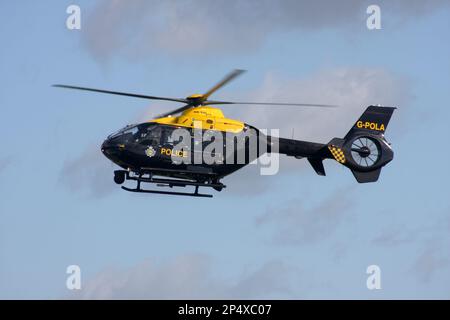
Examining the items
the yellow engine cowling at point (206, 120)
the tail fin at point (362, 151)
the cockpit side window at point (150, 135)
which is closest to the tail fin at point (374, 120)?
the tail fin at point (362, 151)

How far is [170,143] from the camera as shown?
163 feet

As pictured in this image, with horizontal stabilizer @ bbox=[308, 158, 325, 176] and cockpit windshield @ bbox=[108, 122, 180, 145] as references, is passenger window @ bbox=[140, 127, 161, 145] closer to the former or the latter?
cockpit windshield @ bbox=[108, 122, 180, 145]

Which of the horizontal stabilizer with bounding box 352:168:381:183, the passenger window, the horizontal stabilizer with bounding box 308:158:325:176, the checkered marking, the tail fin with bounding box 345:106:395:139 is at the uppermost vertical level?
the tail fin with bounding box 345:106:395:139

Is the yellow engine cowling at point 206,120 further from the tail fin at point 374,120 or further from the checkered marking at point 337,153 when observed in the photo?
the tail fin at point 374,120

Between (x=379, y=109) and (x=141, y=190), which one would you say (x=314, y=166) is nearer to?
(x=379, y=109)

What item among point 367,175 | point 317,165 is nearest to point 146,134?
point 317,165

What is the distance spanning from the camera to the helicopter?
49.5 meters

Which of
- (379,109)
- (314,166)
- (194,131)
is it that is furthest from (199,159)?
(379,109)

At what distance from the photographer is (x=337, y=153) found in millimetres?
52406

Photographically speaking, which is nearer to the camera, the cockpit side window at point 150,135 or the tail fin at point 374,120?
the cockpit side window at point 150,135

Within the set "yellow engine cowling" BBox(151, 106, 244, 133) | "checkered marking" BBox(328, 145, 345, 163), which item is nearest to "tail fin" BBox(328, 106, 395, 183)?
"checkered marking" BBox(328, 145, 345, 163)

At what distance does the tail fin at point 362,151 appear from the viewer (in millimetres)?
52531
